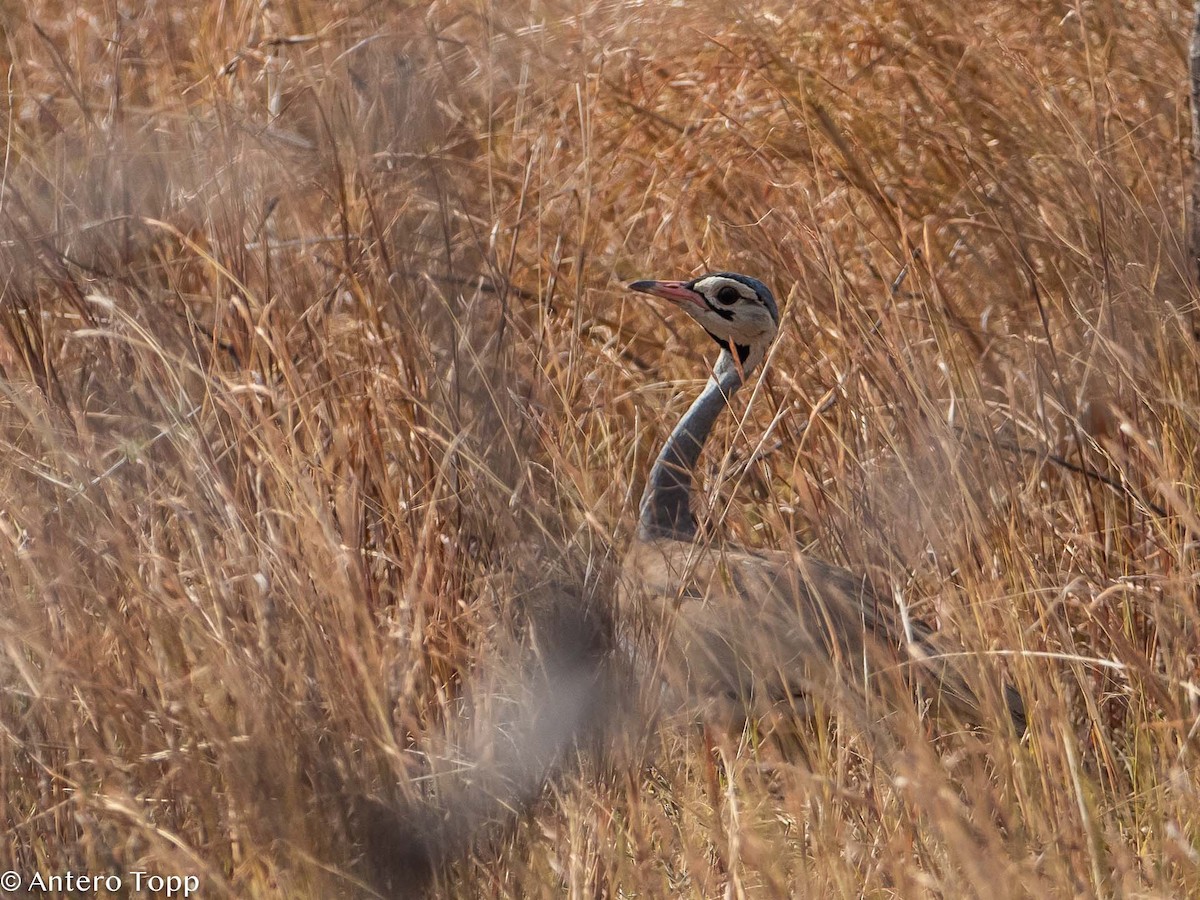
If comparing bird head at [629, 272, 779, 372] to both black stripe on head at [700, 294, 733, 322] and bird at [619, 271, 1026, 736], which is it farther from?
bird at [619, 271, 1026, 736]

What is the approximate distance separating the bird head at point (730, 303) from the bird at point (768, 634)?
23cm

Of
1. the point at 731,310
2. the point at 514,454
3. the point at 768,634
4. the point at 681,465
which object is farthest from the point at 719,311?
the point at 514,454

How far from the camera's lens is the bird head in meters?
3.82

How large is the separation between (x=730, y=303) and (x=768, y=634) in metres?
1.20

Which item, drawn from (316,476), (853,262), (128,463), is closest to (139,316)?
(128,463)

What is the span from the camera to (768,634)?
9.50 feet

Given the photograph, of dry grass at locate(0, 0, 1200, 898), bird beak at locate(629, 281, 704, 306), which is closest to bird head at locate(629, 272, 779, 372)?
bird beak at locate(629, 281, 704, 306)

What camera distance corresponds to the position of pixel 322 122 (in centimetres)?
312

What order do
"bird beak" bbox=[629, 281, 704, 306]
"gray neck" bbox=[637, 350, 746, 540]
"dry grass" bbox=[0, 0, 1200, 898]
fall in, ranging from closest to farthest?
"dry grass" bbox=[0, 0, 1200, 898] < "gray neck" bbox=[637, 350, 746, 540] < "bird beak" bbox=[629, 281, 704, 306]

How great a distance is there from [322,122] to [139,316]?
58cm

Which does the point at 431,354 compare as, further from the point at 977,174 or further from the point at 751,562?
the point at 977,174

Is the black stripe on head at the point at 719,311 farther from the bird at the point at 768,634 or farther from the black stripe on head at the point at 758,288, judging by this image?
the bird at the point at 768,634

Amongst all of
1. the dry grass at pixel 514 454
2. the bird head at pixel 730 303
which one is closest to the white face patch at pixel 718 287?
the bird head at pixel 730 303

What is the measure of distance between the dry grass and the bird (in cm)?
9
